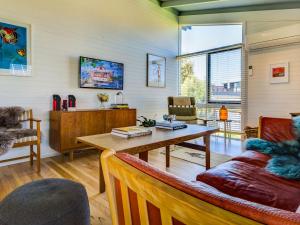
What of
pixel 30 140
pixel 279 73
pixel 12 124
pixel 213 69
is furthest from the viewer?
pixel 213 69

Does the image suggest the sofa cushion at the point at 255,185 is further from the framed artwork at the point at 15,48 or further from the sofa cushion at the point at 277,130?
the framed artwork at the point at 15,48

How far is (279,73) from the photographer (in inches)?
155

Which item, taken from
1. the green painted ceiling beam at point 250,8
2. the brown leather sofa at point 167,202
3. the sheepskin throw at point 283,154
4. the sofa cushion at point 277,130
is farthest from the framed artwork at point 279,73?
the brown leather sofa at point 167,202

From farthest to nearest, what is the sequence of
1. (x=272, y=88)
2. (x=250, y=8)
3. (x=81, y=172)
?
(x=250, y=8) → (x=272, y=88) → (x=81, y=172)

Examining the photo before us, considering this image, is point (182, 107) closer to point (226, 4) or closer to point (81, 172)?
point (226, 4)

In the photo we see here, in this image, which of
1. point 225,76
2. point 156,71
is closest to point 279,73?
point 225,76

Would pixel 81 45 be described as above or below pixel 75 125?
above

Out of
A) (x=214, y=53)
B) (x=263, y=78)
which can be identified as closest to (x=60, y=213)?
(x=263, y=78)

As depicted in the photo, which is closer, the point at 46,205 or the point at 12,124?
the point at 46,205

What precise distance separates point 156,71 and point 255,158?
352 centimetres

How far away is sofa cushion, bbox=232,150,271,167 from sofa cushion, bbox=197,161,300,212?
11cm

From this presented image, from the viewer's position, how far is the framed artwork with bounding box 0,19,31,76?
2.79m

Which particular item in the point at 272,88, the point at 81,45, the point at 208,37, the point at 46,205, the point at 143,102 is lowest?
the point at 46,205

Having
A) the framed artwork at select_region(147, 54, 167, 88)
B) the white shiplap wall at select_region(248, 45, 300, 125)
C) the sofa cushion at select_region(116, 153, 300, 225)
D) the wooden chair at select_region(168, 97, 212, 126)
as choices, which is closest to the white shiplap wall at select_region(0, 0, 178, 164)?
the framed artwork at select_region(147, 54, 167, 88)
